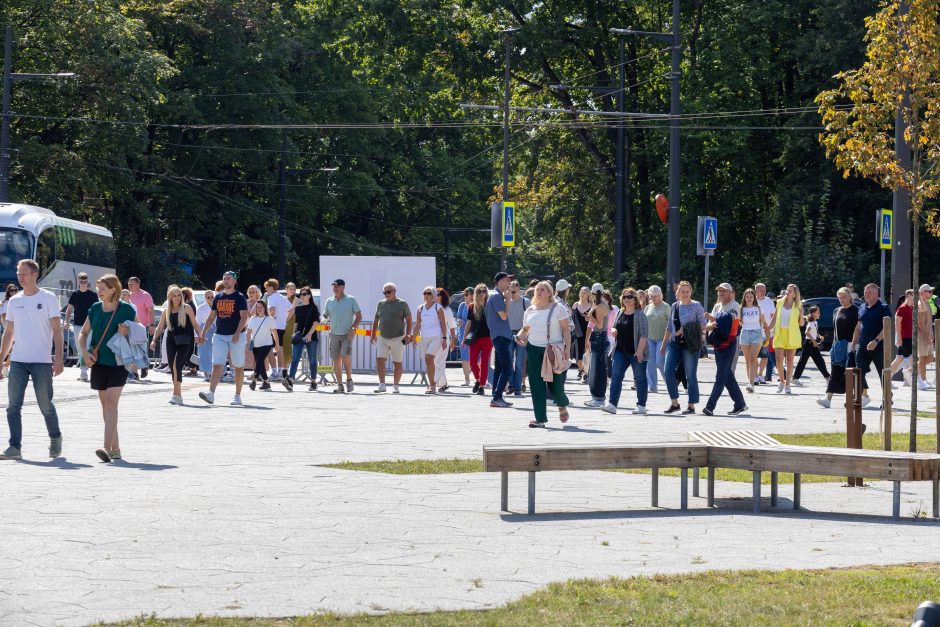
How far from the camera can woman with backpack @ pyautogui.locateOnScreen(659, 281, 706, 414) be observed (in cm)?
1802

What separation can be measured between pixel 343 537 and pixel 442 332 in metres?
14.5

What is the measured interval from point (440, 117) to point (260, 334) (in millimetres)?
23659

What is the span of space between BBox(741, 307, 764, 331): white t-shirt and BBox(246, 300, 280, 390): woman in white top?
733cm

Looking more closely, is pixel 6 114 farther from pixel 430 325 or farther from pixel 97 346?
pixel 97 346

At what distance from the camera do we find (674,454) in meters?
9.72

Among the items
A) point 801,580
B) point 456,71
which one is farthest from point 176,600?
point 456,71

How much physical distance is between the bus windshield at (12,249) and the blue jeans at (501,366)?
1923cm

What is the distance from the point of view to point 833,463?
9438mm

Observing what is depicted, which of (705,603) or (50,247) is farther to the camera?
(50,247)

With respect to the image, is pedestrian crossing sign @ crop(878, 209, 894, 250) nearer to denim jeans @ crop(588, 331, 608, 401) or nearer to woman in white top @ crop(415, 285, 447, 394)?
woman in white top @ crop(415, 285, 447, 394)

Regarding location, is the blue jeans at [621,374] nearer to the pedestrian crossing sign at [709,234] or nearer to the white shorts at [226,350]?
the white shorts at [226,350]

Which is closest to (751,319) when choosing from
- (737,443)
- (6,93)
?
(737,443)

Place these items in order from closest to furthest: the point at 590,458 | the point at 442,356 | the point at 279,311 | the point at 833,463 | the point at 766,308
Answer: the point at 833,463, the point at 590,458, the point at 442,356, the point at 766,308, the point at 279,311

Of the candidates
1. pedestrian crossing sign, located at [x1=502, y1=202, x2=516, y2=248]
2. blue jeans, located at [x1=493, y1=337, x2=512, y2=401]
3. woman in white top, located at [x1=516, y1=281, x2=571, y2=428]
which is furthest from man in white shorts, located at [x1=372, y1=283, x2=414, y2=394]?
pedestrian crossing sign, located at [x1=502, y1=202, x2=516, y2=248]
